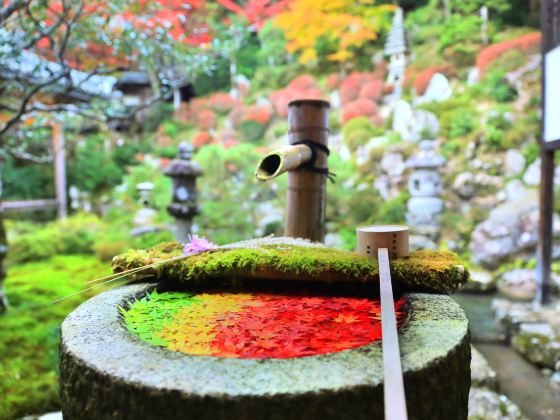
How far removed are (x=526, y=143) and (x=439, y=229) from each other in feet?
8.93

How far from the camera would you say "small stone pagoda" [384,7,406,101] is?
11.0 meters

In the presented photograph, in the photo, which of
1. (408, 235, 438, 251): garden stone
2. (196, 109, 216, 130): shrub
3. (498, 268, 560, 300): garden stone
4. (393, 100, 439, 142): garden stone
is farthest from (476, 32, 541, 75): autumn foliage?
(196, 109, 216, 130): shrub

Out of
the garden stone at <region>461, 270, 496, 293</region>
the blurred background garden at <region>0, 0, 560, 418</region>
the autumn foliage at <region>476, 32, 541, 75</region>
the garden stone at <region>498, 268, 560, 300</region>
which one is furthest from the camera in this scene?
the autumn foliage at <region>476, 32, 541, 75</region>

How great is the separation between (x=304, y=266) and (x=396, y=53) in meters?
10.8

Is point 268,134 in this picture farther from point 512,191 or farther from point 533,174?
point 533,174

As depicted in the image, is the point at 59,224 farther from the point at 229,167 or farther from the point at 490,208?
the point at 490,208

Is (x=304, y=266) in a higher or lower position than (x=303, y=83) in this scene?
lower

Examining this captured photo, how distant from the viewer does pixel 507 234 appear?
23.8 feet

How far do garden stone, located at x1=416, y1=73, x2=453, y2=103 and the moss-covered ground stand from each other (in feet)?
27.3

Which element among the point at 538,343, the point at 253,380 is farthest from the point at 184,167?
the point at 253,380

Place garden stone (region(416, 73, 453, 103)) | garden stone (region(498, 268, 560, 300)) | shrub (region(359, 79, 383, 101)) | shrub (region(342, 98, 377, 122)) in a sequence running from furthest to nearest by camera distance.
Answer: shrub (region(359, 79, 383, 101))
shrub (region(342, 98, 377, 122))
garden stone (region(416, 73, 453, 103))
garden stone (region(498, 268, 560, 300))

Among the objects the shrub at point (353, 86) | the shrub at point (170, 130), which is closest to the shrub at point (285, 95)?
the shrub at point (353, 86)

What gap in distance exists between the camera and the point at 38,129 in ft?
17.2

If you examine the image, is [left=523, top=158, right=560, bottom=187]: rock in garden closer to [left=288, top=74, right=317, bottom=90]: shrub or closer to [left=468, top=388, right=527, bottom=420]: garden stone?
[left=288, top=74, right=317, bottom=90]: shrub
